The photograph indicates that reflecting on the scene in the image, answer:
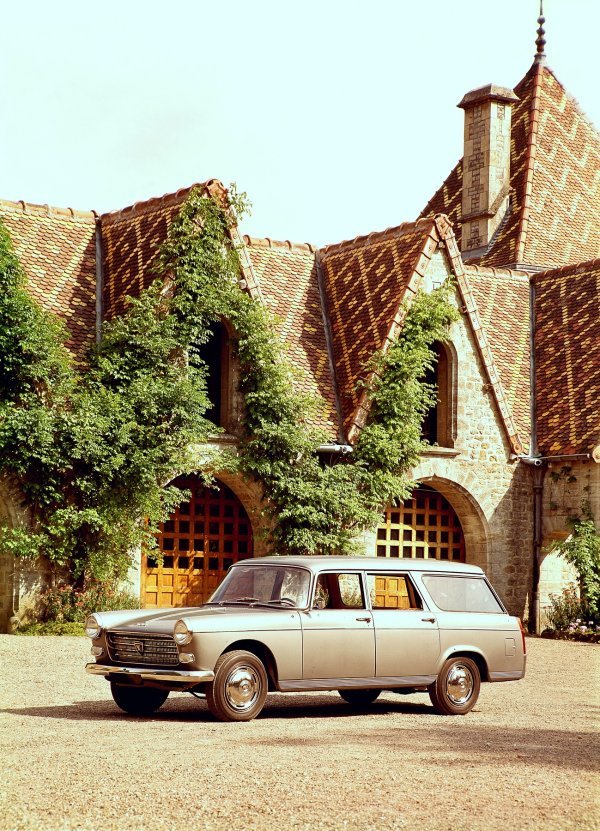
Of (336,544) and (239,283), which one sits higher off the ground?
(239,283)

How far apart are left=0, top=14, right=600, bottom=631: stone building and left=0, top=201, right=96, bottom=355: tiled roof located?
3 cm

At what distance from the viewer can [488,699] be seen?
14.5m

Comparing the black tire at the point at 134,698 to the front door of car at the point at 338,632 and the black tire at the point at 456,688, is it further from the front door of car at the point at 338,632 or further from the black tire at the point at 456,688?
the black tire at the point at 456,688

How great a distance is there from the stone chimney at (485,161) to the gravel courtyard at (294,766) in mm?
18525

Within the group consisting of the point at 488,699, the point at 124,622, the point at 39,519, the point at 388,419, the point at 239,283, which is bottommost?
the point at 488,699

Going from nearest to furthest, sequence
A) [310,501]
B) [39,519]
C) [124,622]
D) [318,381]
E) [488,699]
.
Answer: [124,622] < [488,699] < [39,519] < [310,501] < [318,381]

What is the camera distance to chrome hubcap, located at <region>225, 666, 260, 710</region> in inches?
446

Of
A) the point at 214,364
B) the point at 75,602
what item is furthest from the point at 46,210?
the point at 75,602

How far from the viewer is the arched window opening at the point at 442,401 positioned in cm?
2466

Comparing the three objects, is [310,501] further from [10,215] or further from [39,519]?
[10,215]

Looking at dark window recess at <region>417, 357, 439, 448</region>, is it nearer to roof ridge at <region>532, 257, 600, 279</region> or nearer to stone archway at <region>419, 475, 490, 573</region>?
stone archway at <region>419, 475, 490, 573</region>

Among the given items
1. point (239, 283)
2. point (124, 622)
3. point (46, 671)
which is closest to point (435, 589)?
point (124, 622)

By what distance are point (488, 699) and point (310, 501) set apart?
8.33m

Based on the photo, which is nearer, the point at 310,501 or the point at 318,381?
the point at 310,501
